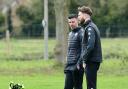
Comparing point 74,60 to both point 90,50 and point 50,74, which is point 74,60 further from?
point 50,74

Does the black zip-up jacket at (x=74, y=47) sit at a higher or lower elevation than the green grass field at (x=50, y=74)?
higher

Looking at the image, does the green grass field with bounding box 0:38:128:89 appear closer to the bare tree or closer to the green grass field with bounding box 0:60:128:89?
the green grass field with bounding box 0:60:128:89

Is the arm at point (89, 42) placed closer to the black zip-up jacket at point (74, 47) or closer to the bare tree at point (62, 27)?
the black zip-up jacket at point (74, 47)

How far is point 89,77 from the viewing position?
1342 cm

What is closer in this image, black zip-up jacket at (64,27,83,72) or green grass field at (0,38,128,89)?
black zip-up jacket at (64,27,83,72)

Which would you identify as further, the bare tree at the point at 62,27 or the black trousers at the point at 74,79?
the bare tree at the point at 62,27

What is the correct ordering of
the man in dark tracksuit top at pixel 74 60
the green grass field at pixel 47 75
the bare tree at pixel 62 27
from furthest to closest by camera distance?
the bare tree at pixel 62 27 < the green grass field at pixel 47 75 < the man in dark tracksuit top at pixel 74 60

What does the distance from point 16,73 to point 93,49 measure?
13545mm

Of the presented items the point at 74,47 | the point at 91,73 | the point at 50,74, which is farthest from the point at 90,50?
the point at 50,74

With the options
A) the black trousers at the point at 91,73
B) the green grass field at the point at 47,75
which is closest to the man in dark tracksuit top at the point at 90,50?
the black trousers at the point at 91,73

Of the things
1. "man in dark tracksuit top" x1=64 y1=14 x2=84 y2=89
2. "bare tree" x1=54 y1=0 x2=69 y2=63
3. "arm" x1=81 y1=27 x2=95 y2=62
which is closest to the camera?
"arm" x1=81 y1=27 x2=95 y2=62

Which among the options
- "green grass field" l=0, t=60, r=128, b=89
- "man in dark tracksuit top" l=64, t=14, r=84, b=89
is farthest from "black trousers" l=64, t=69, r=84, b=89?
"green grass field" l=0, t=60, r=128, b=89

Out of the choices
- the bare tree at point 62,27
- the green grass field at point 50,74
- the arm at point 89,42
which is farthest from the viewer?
the bare tree at point 62,27

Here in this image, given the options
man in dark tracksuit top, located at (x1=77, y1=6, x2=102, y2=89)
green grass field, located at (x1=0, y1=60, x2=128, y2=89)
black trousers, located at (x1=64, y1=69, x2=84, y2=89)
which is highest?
man in dark tracksuit top, located at (x1=77, y1=6, x2=102, y2=89)
